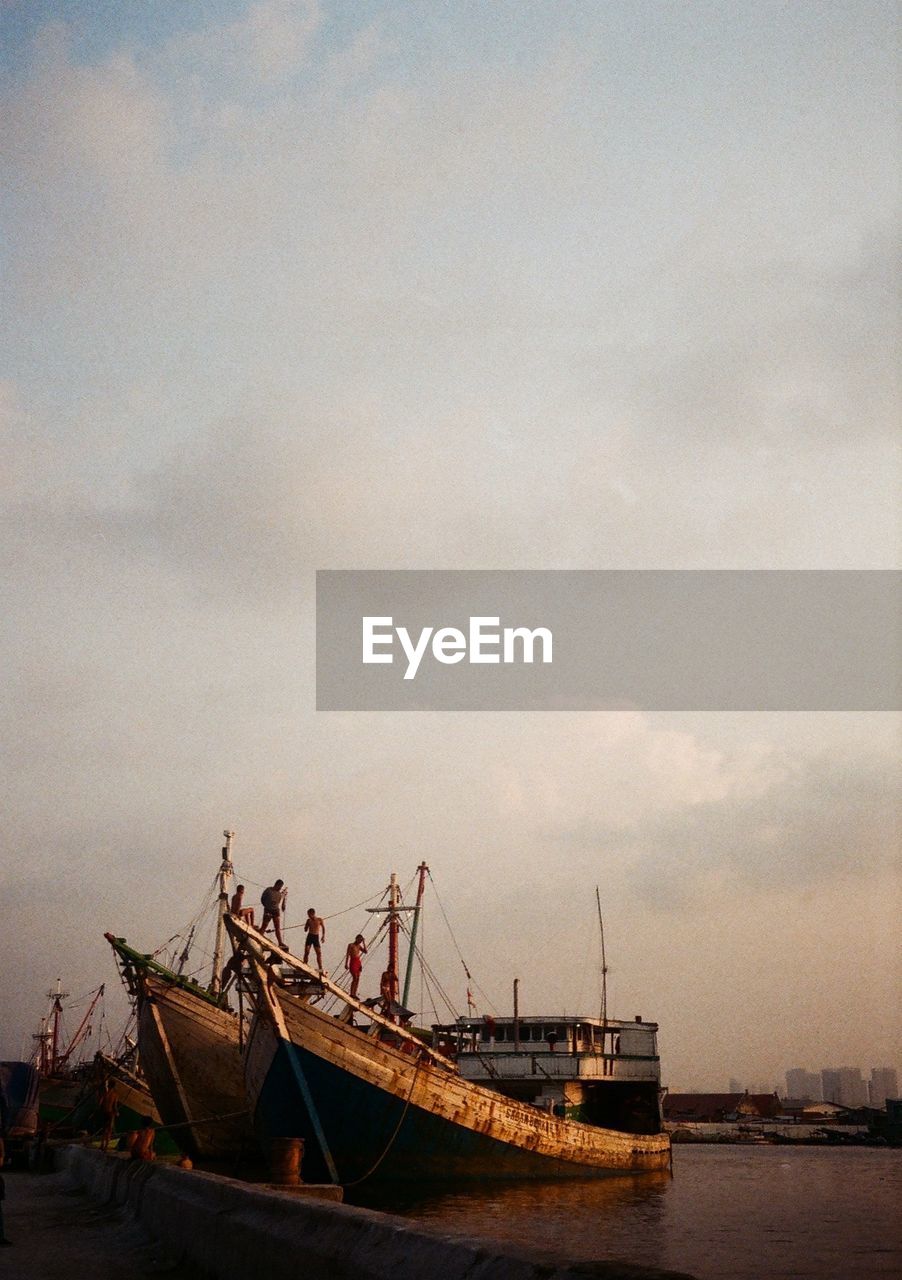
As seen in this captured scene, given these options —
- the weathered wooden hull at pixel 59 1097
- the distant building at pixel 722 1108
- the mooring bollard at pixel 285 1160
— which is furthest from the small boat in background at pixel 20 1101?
the distant building at pixel 722 1108

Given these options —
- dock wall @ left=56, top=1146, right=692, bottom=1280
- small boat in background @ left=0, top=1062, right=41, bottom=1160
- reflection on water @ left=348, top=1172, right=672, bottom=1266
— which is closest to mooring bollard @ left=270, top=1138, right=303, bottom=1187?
dock wall @ left=56, top=1146, right=692, bottom=1280

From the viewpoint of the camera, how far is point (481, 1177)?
25828 millimetres

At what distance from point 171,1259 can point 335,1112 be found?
16.6 meters

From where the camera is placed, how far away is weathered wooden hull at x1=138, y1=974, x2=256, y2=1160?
97.2 feet

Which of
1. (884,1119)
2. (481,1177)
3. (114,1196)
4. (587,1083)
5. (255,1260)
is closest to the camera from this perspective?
(255,1260)

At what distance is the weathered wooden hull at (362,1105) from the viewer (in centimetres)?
2323

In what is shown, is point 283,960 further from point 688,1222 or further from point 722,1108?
point 722,1108

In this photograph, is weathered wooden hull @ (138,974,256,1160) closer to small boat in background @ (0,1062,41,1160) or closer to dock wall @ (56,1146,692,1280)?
small boat in background @ (0,1062,41,1160)

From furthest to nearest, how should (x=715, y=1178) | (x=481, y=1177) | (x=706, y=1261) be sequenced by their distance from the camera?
(x=715, y=1178)
(x=481, y=1177)
(x=706, y=1261)

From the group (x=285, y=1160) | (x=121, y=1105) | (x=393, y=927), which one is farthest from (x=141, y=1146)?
(x=393, y=927)

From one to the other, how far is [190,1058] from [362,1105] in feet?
26.9

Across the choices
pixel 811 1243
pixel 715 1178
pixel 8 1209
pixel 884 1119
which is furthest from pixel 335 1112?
pixel 884 1119

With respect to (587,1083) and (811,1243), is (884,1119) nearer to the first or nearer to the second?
(587,1083)

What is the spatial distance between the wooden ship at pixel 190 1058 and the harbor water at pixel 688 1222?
281 inches
